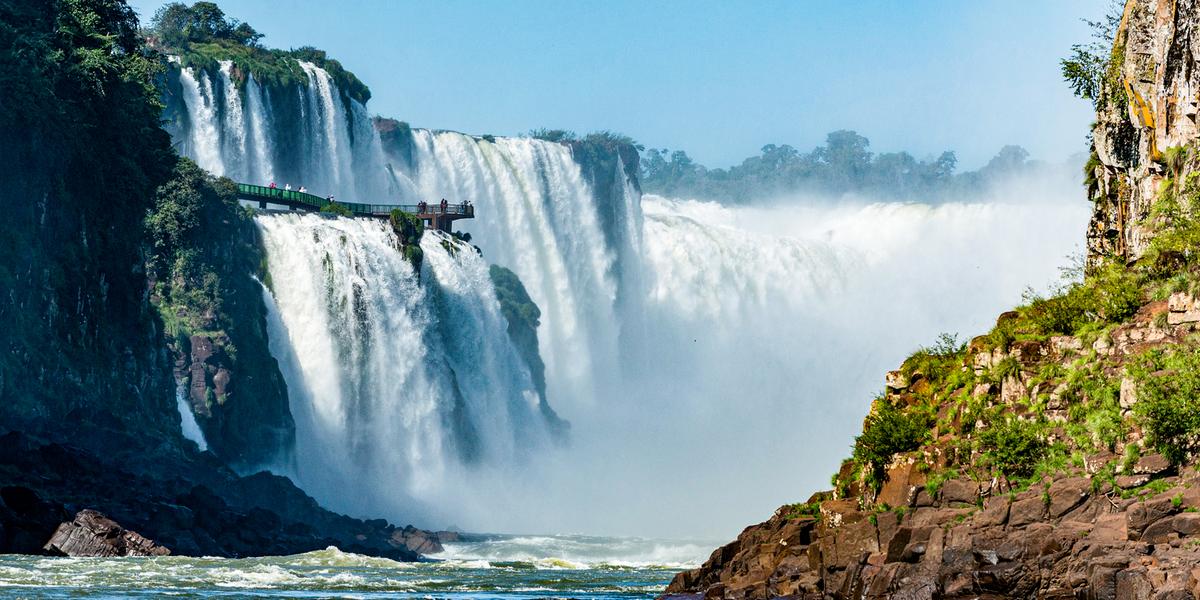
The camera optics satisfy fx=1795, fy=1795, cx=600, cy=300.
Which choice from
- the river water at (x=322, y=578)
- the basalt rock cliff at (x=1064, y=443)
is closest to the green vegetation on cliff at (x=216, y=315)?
the river water at (x=322, y=578)

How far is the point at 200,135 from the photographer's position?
81.8 metres

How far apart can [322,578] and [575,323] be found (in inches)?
2834

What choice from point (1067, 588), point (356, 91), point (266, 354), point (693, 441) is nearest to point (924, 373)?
point (1067, 588)

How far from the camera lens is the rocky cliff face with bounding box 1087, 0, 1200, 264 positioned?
31.5m

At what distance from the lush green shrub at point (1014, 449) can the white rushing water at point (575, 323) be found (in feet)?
156

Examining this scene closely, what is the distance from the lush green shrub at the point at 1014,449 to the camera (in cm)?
2758

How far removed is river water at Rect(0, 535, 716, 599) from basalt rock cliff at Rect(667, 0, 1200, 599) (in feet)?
35.8

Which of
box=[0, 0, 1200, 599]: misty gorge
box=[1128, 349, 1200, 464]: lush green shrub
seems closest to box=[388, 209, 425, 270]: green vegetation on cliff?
box=[0, 0, 1200, 599]: misty gorge

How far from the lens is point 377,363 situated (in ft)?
252

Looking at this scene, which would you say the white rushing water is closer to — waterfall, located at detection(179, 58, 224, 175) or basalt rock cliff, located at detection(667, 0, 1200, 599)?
waterfall, located at detection(179, 58, 224, 175)

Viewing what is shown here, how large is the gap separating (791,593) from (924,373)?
19.5 ft

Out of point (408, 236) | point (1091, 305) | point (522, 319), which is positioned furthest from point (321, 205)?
point (1091, 305)

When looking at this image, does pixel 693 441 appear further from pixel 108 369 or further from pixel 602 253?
pixel 108 369

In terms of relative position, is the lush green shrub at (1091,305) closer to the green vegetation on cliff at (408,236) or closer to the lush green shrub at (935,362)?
Answer: the lush green shrub at (935,362)
